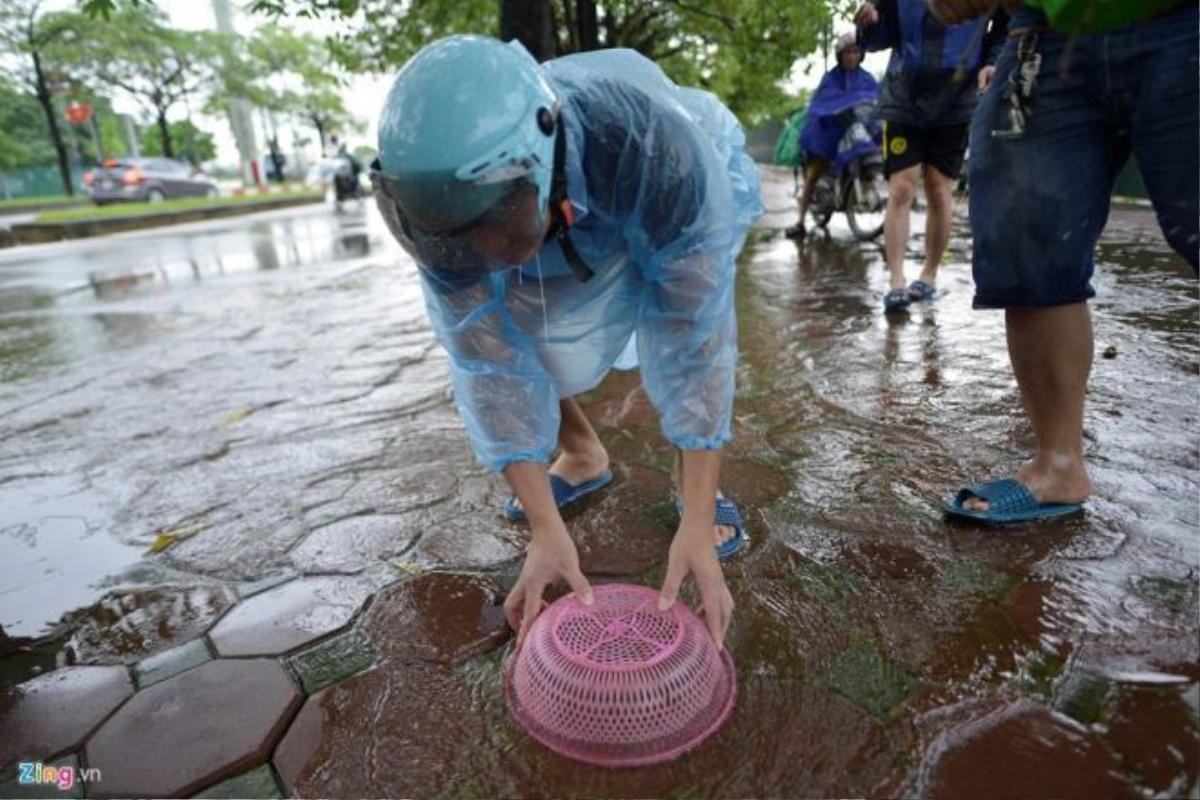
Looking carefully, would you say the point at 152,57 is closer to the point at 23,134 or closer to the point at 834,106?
the point at 23,134

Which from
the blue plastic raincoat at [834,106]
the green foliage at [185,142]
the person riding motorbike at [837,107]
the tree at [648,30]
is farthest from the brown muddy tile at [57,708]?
the green foliage at [185,142]

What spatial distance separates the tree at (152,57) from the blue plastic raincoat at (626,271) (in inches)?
A: 1056

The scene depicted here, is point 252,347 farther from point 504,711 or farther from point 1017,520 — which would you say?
point 1017,520

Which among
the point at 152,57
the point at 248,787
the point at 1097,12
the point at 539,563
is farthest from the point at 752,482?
the point at 152,57

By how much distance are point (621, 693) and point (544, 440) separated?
63 cm

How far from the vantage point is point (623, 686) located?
139cm

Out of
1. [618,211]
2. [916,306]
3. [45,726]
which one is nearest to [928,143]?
[916,306]

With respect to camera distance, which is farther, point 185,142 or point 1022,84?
point 185,142

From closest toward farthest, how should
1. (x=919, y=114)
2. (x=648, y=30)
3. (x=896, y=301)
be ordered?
(x=919, y=114) → (x=896, y=301) → (x=648, y=30)

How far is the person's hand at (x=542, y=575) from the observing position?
1615 millimetres

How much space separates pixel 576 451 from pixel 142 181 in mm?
24879

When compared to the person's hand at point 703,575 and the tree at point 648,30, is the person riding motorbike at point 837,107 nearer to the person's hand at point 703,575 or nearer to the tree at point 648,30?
the tree at point 648,30

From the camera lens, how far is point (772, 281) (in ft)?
17.9

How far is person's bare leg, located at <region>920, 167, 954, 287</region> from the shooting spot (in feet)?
13.9
